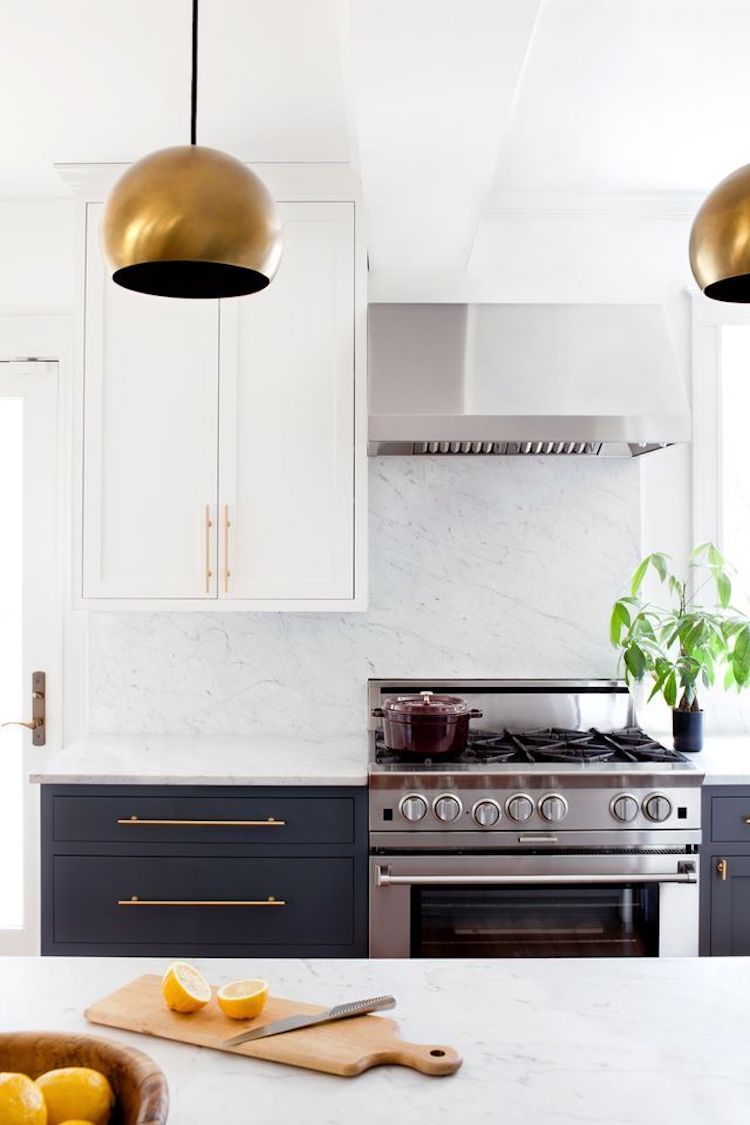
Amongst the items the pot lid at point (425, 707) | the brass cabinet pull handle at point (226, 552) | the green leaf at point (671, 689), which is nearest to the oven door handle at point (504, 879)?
the pot lid at point (425, 707)

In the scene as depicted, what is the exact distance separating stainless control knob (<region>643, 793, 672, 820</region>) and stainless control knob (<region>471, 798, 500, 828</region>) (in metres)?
0.40

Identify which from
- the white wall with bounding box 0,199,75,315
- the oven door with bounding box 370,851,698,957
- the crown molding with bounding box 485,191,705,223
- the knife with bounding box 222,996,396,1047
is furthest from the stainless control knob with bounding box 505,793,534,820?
the white wall with bounding box 0,199,75,315

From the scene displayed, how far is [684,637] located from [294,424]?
133 centimetres

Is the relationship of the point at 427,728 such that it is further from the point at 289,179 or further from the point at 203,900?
the point at 289,179

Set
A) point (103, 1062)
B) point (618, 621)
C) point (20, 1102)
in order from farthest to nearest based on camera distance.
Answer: point (618, 621) → point (103, 1062) → point (20, 1102)

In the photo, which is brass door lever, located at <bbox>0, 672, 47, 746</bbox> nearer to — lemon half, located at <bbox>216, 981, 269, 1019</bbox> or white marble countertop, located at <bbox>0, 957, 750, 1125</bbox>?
white marble countertop, located at <bbox>0, 957, 750, 1125</bbox>

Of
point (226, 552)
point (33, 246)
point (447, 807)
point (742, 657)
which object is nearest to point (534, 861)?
point (447, 807)

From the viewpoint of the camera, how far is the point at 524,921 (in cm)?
266

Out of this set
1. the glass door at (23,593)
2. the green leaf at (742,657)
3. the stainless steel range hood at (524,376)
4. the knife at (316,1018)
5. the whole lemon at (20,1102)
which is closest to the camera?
the whole lemon at (20,1102)

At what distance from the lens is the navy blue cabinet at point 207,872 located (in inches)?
105

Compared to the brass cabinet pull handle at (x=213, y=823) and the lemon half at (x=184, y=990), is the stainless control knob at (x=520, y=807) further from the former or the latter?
the lemon half at (x=184, y=990)

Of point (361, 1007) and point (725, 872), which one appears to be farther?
point (725, 872)

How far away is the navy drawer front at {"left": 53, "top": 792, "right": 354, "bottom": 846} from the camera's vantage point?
267cm

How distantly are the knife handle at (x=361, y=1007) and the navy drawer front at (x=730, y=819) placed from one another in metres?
1.67
